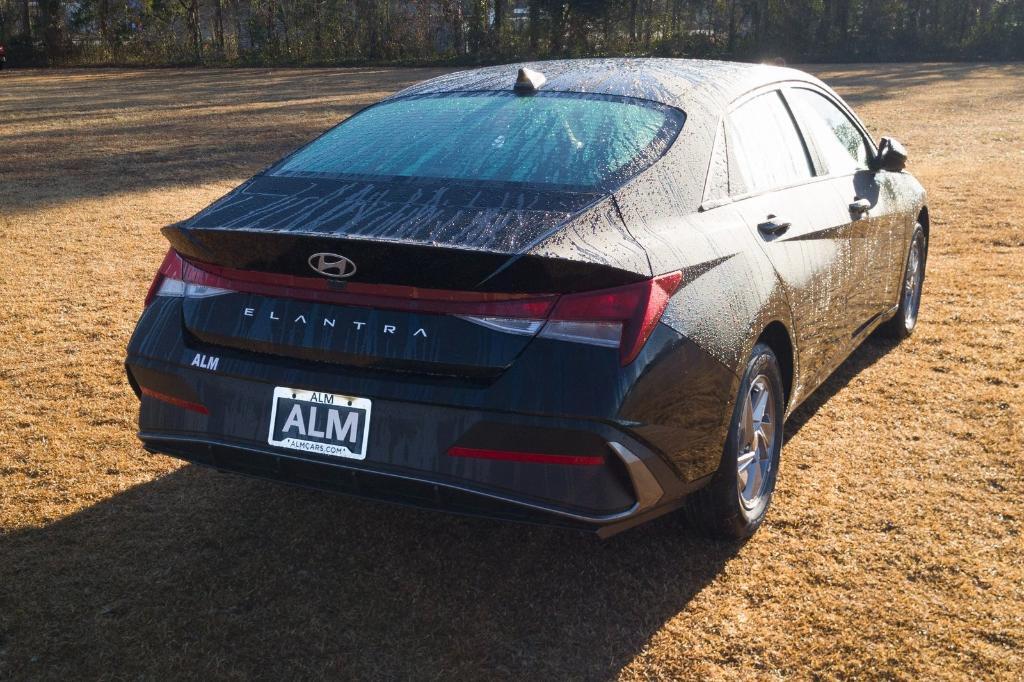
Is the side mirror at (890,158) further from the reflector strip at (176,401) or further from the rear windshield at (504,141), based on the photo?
the reflector strip at (176,401)

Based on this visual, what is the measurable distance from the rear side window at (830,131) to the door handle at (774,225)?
874 mm

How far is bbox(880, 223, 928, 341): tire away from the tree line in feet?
77.9

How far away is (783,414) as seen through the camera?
3627 millimetres

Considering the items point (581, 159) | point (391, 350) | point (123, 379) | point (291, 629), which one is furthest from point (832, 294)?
point (123, 379)

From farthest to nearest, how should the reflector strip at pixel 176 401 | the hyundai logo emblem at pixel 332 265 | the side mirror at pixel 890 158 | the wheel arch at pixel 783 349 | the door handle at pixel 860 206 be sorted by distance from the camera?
the side mirror at pixel 890 158 → the door handle at pixel 860 206 → the wheel arch at pixel 783 349 → the reflector strip at pixel 176 401 → the hyundai logo emblem at pixel 332 265

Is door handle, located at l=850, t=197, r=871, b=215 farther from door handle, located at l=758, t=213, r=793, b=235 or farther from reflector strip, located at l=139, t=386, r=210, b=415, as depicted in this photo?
reflector strip, located at l=139, t=386, r=210, b=415

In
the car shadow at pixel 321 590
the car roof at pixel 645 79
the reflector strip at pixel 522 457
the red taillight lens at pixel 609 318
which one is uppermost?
the car roof at pixel 645 79

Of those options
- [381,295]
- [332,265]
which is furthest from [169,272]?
[381,295]

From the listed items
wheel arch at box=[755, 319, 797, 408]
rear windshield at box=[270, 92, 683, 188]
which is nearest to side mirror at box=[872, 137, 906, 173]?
wheel arch at box=[755, 319, 797, 408]

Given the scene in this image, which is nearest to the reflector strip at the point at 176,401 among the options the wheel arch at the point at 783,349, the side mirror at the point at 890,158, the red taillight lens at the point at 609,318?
the red taillight lens at the point at 609,318

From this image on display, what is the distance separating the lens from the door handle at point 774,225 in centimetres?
346

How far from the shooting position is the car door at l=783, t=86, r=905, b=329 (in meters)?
4.30

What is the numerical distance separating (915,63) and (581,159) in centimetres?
2774

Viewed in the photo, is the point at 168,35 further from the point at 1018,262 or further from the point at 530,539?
the point at 530,539
